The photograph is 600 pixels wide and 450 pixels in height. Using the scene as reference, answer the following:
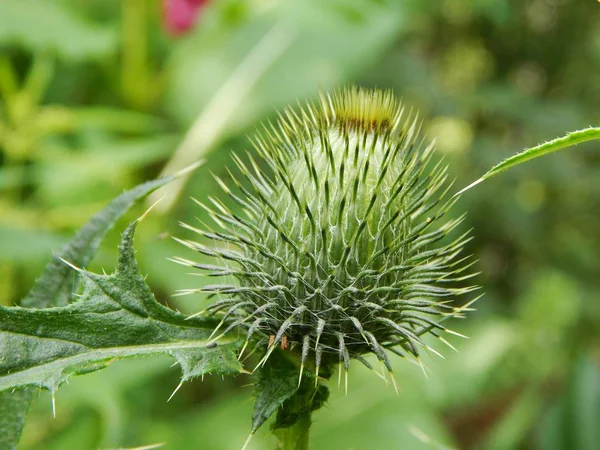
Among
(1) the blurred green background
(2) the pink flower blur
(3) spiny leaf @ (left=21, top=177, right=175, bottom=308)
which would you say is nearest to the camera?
(3) spiny leaf @ (left=21, top=177, right=175, bottom=308)

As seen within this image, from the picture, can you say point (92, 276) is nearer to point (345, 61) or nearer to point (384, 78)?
point (345, 61)

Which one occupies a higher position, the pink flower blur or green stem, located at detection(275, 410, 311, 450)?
the pink flower blur

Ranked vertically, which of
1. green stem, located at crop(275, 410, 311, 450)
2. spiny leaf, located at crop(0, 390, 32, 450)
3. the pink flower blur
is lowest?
spiny leaf, located at crop(0, 390, 32, 450)

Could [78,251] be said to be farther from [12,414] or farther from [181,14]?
[181,14]

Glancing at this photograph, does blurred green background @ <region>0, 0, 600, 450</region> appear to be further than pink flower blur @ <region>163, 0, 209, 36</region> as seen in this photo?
No

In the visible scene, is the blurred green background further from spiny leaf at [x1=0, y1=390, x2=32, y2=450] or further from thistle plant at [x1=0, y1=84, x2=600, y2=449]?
spiny leaf at [x1=0, y1=390, x2=32, y2=450]

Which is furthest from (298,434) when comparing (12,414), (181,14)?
(181,14)

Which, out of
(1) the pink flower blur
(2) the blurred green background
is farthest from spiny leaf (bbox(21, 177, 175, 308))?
(1) the pink flower blur

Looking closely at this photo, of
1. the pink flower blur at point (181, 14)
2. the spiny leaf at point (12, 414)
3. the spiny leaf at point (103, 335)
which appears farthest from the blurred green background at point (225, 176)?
the spiny leaf at point (12, 414)
